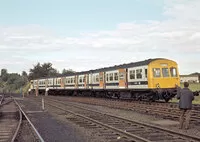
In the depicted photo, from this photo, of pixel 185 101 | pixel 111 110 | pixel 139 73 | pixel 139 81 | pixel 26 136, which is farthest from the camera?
pixel 139 73

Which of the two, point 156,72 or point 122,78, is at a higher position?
point 156,72

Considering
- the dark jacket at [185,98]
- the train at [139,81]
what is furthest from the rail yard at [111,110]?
the dark jacket at [185,98]

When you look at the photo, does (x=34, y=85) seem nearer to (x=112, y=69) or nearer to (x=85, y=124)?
(x=112, y=69)

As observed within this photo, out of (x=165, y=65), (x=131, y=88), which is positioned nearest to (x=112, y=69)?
(x=131, y=88)

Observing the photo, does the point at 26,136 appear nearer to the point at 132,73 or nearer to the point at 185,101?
the point at 185,101

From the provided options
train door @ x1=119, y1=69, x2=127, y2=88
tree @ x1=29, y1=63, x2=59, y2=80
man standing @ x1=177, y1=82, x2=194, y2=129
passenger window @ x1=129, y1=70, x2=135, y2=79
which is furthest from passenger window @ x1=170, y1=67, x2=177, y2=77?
tree @ x1=29, y1=63, x2=59, y2=80

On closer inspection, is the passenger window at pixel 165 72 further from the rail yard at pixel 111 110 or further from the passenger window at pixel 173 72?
the passenger window at pixel 173 72

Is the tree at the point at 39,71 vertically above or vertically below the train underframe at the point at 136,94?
above

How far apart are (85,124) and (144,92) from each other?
11827 mm

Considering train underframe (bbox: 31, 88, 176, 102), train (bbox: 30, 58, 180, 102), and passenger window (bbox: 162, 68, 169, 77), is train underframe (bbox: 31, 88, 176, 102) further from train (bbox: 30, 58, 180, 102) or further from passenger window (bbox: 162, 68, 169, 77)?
passenger window (bbox: 162, 68, 169, 77)

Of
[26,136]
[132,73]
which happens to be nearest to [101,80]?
[132,73]

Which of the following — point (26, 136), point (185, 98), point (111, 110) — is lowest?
point (26, 136)

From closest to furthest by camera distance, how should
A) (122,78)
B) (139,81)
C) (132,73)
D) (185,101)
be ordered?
(185,101), (139,81), (132,73), (122,78)

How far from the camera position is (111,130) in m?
11.2
